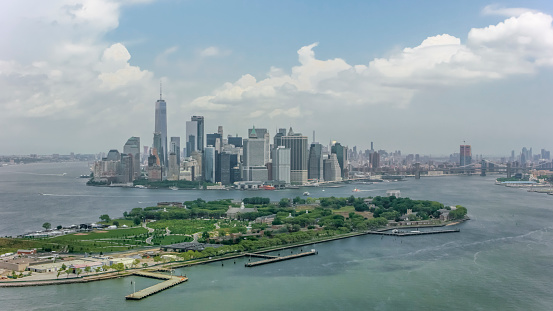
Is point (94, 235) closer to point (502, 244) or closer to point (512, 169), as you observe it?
point (502, 244)

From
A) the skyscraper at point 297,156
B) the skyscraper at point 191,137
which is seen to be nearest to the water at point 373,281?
the skyscraper at point 297,156

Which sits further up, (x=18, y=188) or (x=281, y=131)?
(x=281, y=131)

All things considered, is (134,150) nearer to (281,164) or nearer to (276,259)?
(281,164)

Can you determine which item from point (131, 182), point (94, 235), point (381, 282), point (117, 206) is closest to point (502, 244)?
point (381, 282)

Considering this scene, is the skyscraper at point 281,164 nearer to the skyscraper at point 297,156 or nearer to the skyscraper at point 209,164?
the skyscraper at point 297,156

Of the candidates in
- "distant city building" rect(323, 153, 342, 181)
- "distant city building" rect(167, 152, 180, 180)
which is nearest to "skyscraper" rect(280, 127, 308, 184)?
"distant city building" rect(323, 153, 342, 181)
